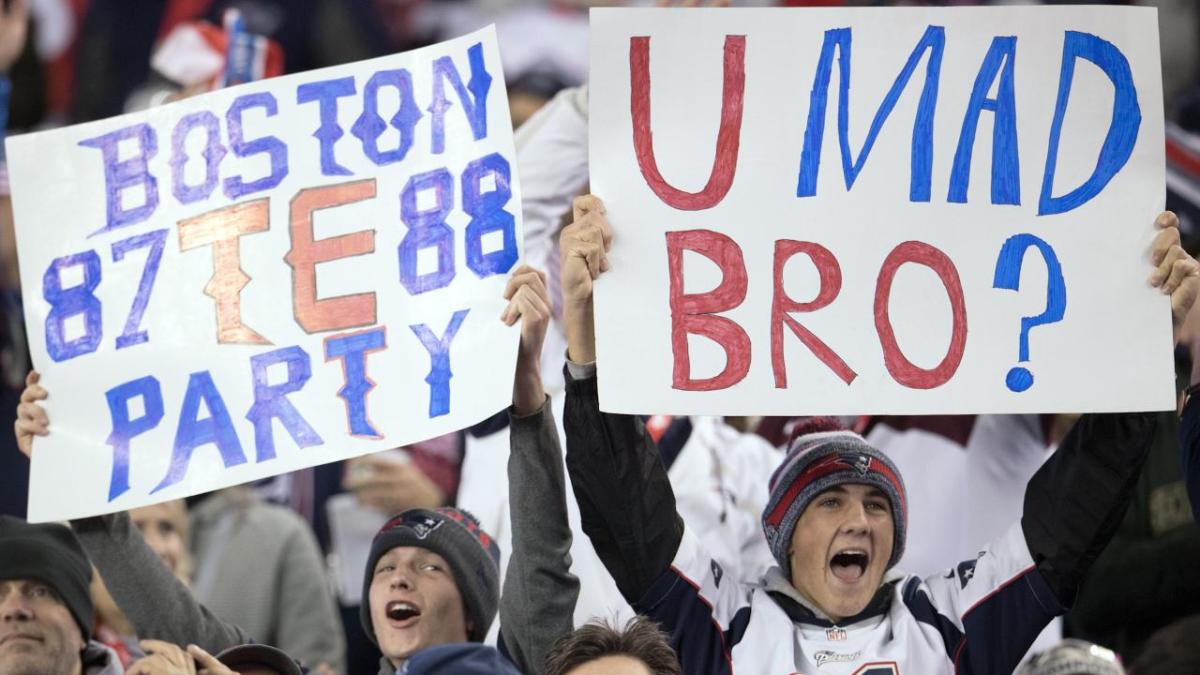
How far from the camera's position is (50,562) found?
4059mm

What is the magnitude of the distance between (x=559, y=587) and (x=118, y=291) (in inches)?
42.3

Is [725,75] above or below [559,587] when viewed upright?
above

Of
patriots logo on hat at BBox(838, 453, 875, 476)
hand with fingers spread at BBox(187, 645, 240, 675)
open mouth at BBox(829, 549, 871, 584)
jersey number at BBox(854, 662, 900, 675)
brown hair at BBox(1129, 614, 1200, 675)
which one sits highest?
patriots logo on hat at BBox(838, 453, 875, 476)

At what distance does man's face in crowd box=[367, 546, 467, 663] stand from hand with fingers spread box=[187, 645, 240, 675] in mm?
389

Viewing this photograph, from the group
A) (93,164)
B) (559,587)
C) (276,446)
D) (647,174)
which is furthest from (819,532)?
(93,164)

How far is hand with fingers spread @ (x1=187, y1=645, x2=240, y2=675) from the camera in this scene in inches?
144

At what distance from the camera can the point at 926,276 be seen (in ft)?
12.0

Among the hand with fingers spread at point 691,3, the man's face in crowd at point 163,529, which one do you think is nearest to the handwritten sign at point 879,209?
the hand with fingers spread at point 691,3

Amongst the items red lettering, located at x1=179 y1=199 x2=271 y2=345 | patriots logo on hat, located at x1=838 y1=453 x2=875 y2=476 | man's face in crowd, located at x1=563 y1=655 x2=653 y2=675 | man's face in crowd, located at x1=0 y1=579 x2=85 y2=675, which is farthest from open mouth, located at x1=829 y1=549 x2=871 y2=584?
man's face in crowd, located at x1=0 y1=579 x2=85 y2=675

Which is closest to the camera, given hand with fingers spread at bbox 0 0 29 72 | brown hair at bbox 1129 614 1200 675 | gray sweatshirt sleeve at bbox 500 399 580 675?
brown hair at bbox 1129 614 1200 675

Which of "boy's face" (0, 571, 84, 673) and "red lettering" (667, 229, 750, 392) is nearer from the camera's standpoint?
"red lettering" (667, 229, 750, 392)

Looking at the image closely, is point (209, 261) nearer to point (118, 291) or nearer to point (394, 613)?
point (118, 291)

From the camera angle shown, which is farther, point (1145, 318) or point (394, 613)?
point (394, 613)

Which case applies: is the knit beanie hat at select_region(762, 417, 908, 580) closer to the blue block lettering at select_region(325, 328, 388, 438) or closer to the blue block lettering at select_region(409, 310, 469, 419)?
the blue block lettering at select_region(409, 310, 469, 419)
